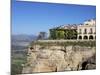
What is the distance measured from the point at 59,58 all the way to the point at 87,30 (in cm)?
41

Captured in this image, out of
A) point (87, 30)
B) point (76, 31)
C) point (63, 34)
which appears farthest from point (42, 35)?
point (87, 30)

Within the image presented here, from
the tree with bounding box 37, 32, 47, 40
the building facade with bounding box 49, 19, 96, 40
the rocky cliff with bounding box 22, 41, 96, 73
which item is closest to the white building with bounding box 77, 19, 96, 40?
the building facade with bounding box 49, 19, 96, 40

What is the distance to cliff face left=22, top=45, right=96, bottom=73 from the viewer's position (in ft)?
6.76

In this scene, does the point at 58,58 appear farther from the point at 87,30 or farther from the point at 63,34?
the point at 87,30

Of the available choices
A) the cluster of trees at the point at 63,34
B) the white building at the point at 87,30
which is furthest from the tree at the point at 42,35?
the white building at the point at 87,30

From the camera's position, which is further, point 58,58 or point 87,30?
point 87,30

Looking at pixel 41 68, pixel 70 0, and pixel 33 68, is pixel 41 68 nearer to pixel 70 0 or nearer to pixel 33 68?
pixel 33 68

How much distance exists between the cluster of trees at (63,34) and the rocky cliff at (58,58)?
10 centimetres

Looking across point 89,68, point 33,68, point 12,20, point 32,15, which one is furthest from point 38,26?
point 89,68

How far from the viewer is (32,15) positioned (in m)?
2.07

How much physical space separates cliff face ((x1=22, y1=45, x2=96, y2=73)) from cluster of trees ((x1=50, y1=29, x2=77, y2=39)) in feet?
0.33

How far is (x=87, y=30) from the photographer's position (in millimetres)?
2242

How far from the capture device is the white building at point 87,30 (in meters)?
2.22

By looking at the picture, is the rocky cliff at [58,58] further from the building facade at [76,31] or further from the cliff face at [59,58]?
the building facade at [76,31]
